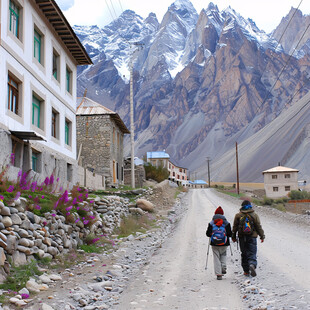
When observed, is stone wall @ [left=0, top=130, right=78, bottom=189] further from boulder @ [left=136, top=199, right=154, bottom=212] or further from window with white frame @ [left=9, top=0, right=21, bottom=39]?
window with white frame @ [left=9, top=0, right=21, bottom=39]

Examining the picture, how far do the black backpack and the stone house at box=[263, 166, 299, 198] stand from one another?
6541 cm

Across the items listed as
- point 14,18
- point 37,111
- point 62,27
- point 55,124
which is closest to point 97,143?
point 55,124

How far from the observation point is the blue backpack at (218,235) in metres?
9.27

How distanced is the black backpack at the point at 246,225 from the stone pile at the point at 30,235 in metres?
4.88

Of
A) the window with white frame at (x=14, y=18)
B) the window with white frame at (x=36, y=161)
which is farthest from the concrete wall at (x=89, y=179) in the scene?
the window with white frame at (x=14, y=18)

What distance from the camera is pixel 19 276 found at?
771 cm

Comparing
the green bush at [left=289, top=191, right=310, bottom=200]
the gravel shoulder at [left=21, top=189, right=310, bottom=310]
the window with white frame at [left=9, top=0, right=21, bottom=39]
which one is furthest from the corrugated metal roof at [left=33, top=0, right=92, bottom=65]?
the green bush at [left=289, top=191, right=310, bottom=200]

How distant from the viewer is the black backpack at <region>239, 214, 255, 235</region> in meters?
9.18

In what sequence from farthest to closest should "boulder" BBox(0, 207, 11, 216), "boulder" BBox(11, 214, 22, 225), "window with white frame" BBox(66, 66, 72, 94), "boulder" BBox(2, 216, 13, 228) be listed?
"window with white frame" BBox(66, 66, 72, 94), "boulder" BBox(11, 214, 22, 225), "boulder" BBox(0, 207, 11, 216), "boulder" BBox(2, 216, 13, 228)

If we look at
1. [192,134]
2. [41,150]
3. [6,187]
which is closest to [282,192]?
[41,150]

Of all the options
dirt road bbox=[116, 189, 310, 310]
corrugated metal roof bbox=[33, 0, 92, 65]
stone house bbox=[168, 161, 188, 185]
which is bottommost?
dirt road bbox=[116, 189, 310, 310]

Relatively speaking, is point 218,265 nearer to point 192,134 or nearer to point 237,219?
point 237,219

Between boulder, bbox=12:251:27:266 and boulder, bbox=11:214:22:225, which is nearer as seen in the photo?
boulder, bbox=12:251:27:266

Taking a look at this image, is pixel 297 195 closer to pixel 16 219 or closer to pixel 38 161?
pixel 38 161
